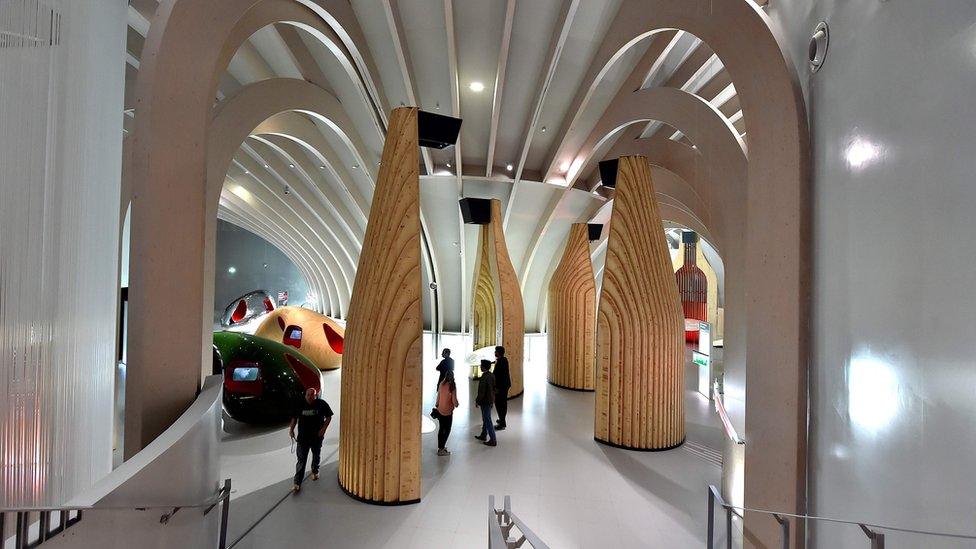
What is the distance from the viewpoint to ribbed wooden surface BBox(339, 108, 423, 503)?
451cm

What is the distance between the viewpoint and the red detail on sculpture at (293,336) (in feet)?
35.4

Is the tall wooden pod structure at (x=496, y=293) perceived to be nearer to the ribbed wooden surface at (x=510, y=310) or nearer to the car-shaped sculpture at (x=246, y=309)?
the ribbed wooden surface at (x=510, y=310)

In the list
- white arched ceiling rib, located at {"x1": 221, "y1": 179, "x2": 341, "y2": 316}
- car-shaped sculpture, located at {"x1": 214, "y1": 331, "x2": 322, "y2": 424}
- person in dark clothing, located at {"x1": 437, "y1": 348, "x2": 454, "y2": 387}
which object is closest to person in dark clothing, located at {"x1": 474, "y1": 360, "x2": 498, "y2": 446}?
person in dark clothing, located at {"x1": 437, "y1": 348, "x2": 454, "y2": 387}

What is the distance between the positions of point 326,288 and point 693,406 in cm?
1999

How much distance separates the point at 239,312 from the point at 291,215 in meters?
5.59

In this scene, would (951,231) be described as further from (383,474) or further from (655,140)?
(655,140)

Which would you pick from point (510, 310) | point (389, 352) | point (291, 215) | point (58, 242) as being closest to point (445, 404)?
point (389, 352)

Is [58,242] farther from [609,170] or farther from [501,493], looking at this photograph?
[609,170]

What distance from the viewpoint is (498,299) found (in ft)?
31.6

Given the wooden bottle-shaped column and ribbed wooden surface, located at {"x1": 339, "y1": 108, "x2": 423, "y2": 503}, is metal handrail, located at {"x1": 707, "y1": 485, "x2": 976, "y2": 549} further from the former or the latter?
the wooden bottle-shaped column

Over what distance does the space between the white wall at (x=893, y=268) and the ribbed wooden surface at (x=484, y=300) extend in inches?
310

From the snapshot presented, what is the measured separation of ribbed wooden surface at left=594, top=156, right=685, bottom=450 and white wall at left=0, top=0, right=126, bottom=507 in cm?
582

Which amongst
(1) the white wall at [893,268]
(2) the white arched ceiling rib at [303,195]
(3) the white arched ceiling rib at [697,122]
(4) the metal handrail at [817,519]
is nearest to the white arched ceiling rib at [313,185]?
(2) the white arched ceiling rib at [303,195]

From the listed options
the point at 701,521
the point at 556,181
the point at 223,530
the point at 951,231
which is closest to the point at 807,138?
the point at 951,231
